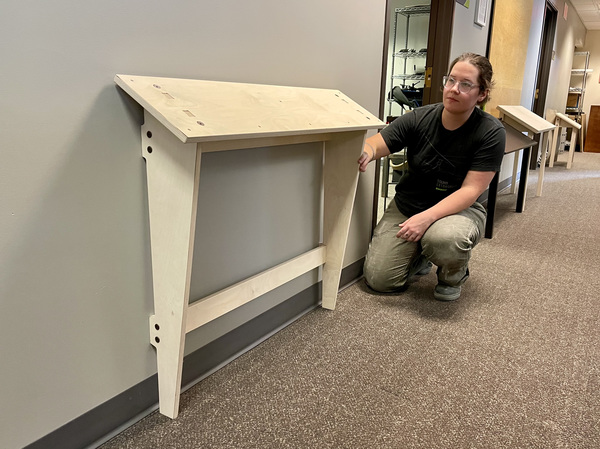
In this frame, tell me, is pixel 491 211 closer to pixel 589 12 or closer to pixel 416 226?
pixel 416 226

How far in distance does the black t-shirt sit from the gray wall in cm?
78

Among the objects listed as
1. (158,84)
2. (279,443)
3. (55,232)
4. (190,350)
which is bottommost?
(279,443)

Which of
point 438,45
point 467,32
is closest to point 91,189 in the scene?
point 438,45

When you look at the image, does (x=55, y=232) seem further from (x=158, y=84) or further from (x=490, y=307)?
(x=490, y=307)

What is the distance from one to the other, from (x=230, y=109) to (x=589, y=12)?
27.6 feet

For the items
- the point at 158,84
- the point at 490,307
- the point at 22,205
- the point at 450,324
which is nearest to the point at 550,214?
the point at 490,307

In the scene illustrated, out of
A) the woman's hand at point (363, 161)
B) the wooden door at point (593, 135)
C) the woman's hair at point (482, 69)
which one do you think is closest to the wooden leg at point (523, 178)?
the woman's hair at point (482, 69)

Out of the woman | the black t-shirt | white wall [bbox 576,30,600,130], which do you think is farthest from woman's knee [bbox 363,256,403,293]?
white wall [bbox 576,30,600,130]

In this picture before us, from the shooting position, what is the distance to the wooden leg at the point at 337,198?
66.2 inches

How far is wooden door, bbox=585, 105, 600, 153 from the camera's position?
27.1ft

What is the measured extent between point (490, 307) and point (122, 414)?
1.48 meters

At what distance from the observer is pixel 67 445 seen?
1.04m

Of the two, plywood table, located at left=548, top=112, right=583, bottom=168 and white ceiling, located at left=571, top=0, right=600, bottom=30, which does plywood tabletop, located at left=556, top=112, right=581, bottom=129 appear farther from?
white ceiling, located at left=571, top=0, right=600, bottom=30

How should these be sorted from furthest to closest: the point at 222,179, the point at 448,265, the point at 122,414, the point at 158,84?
the point at 448,265
the point at 222,179
the point at 122,414
the point at 158,84
